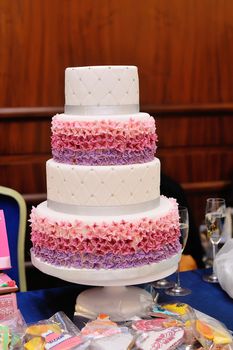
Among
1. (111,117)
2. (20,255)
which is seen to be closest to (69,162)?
(111,117)

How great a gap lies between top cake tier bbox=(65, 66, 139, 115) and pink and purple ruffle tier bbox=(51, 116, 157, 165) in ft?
0.19

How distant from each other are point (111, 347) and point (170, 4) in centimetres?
204

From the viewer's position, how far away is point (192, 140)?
295cm

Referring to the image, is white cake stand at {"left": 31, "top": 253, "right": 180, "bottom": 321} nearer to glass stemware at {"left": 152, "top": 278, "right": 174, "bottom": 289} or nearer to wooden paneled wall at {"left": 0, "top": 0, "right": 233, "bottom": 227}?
glass stemware at {"left": 152, "top": 278, "right": 174, "bottom": 289}

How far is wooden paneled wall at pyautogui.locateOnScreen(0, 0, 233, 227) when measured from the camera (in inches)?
102

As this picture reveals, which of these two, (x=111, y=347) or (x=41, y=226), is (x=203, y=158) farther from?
(x=111, y=347)

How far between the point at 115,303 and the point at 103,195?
31cm

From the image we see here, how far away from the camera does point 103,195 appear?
1441 mm

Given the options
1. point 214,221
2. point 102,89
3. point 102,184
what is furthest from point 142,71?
point 102,184

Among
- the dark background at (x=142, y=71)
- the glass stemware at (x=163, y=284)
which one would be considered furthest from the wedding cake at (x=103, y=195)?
the dark background at (x=142, y=71)

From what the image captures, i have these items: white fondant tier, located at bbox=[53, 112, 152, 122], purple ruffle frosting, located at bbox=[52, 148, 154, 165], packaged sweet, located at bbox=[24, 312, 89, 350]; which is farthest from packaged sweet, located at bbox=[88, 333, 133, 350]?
white fondant tier, located at bbox=[53, 112, 152, 122]

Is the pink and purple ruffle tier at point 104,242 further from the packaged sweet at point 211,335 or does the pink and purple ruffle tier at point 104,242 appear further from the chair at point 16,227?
the chair at point 16,227

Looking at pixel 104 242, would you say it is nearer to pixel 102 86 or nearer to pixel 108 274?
pixel 108 274

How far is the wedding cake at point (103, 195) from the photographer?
4.60 feet
